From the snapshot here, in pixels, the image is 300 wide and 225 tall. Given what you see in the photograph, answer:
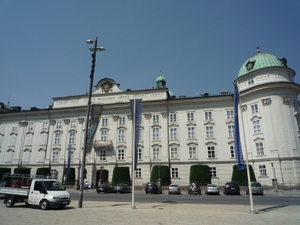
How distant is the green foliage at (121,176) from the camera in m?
42.5

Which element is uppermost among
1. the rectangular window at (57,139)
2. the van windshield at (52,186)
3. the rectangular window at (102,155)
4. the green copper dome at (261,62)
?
the green copper dome at (261,62)

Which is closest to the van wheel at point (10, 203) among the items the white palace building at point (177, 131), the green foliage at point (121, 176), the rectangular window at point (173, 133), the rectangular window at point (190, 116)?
the green foliage at point (121, 176)

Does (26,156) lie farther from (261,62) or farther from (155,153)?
(261,62)

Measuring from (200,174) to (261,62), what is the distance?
2465 centimetres

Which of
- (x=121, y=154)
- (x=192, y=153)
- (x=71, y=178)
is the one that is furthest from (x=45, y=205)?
(x=71, y=178)

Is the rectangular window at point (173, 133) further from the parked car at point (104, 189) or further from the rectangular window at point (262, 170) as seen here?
the rectangular window at point (262, 170)

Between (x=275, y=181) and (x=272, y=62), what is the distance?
22126 mm

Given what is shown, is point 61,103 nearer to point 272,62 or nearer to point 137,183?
point 137,183

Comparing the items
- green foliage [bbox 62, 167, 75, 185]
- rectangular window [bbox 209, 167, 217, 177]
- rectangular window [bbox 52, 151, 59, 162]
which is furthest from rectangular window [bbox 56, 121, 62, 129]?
rectangular window [bbox 209, 167, 217, 177]

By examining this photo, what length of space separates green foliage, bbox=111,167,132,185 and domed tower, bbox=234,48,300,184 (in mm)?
23066

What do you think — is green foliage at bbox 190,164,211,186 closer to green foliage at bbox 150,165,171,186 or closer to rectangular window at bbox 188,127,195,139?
green foliage at bbox 150,165,171,186

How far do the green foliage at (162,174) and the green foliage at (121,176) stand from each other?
15.9 feet

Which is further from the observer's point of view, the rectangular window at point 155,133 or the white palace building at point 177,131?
the rectangular window at point 155,133

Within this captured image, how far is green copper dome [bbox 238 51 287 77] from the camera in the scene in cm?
4228
